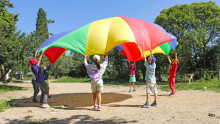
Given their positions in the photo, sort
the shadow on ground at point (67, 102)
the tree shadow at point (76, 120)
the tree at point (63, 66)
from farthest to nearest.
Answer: the tree at point (63, 66)
the shadow on ground at point (67, 102)
the tree shadow at point (76, 120)

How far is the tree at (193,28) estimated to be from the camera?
18.0 meters

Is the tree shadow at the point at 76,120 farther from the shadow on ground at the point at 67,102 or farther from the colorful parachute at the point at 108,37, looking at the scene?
the colorful parachute at the point at 108,37

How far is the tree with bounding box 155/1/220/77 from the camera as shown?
17984mm

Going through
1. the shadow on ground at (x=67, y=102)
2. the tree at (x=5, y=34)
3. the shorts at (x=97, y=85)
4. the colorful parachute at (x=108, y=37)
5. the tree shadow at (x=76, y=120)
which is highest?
the tree at (x=5, y=34)

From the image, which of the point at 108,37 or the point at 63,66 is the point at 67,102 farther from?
the point at 63,66

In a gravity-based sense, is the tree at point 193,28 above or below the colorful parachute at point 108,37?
above

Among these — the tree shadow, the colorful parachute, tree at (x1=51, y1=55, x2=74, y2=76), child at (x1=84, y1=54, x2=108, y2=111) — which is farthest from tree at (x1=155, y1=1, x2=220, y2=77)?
tree at (x1=51, y1=55, x2=74, y2=76)

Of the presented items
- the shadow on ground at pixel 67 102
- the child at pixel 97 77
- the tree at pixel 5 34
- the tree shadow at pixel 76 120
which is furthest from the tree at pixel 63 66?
the tree shadow at pixel 76 120

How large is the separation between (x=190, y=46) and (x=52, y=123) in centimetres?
1834

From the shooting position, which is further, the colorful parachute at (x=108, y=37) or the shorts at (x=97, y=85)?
the colorful parachute at (x=108, y=37)

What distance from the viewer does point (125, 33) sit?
247 inches

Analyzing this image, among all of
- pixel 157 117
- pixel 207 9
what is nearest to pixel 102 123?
pixel 157 117

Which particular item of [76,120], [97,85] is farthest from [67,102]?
[76,120]

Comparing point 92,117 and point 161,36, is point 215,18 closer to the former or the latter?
point 161,36
